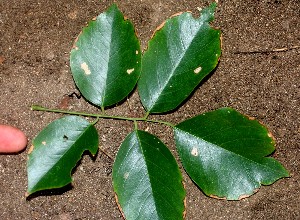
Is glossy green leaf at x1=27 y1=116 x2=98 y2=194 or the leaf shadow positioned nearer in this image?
glossy green leaf at x1=27 y1=116 x2=98 y2=194

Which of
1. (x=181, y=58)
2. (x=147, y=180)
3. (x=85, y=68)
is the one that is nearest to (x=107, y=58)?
(x=85, y=68)

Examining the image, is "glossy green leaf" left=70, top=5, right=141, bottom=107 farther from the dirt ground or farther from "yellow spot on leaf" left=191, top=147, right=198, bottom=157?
"yellow spot on leaf" left=191, top=147, right=198, bottom=157

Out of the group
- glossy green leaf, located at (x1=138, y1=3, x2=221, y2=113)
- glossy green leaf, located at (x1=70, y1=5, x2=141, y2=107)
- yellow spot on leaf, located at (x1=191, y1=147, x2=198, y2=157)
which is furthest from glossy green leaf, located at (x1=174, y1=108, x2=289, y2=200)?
glossy green leaf, located at (x1=70, y1=5, x2=141, y2=107)

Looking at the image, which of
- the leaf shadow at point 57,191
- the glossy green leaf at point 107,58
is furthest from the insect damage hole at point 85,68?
the leaf shadow at point 57,191

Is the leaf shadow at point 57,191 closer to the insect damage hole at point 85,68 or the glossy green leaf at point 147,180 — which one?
the glossy green leaf at point 147,180

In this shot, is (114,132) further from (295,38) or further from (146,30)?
(295,38)

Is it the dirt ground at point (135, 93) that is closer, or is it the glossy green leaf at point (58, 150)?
the glossy green leaf at point (58, 150)

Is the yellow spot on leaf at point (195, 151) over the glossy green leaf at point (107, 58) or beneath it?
beneath
